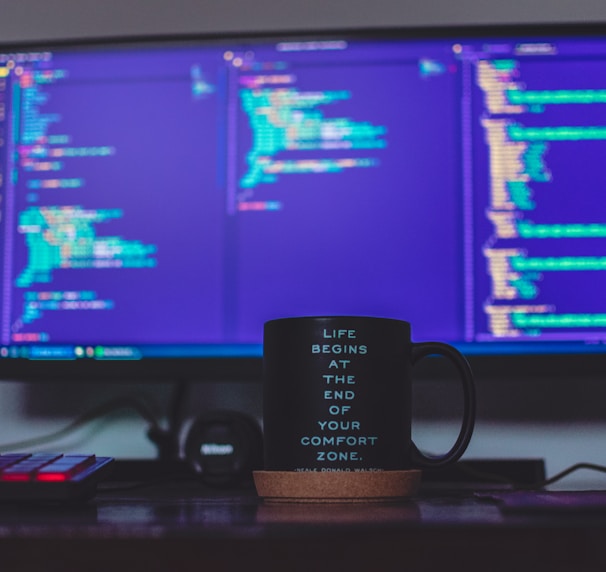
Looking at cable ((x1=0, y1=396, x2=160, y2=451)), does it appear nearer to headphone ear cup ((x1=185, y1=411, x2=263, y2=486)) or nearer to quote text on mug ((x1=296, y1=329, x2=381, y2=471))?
headphone ear cup ((x1=185, y1=411, x2=263, y2=486))

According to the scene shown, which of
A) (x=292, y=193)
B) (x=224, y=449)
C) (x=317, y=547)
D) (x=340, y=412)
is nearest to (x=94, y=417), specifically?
(x=224, y=449)

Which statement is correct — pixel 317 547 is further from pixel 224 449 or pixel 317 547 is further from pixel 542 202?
pixel 542 202

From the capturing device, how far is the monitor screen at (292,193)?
74cm

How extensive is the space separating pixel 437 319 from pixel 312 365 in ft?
0.90

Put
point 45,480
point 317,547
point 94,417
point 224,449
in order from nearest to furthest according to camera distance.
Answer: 1. point 317,547
2. point 45,480
3. point 224,449
4. point 94,417

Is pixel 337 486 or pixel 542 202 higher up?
pixel 542 202

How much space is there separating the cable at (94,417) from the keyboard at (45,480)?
13.1 inches

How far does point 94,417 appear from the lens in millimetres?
858

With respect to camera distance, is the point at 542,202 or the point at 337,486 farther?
the point at 542,202

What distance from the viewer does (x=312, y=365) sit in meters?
0.50

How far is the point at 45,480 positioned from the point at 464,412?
0.27 metres

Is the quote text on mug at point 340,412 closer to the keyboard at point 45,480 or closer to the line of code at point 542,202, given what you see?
the keyboard at point 45,480

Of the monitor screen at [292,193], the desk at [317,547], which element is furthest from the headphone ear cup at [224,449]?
the desk at [317,547]

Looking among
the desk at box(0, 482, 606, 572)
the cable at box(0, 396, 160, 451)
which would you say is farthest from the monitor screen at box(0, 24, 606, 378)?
the desk at box(0, 482, 606, 572)
